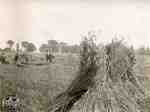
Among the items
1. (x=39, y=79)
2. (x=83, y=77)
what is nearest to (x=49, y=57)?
(x=39, y=79)

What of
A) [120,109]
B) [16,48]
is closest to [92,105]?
[120,109]

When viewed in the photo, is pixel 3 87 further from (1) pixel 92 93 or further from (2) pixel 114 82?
(2) pixel 114 82

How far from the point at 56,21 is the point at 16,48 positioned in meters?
0.37

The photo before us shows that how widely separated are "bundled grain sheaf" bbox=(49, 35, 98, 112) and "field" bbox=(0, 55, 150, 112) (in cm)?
4

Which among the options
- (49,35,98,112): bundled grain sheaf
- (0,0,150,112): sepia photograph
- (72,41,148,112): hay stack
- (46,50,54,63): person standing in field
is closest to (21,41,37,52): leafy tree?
(0,0,150,112): sepia photograph

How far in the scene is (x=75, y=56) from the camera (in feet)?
5.82

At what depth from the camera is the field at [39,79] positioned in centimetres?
178

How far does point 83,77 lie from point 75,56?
151mm

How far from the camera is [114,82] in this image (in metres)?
1.71

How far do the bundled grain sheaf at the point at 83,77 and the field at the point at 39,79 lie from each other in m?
0.04

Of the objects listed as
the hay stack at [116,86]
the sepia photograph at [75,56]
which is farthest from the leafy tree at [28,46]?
the hay stack at [116,86]

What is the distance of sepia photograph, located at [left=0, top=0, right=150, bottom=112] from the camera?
1.69 m

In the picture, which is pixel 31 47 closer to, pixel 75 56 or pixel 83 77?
pixel 75 56

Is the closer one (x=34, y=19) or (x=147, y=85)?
(x=147, y=85)
